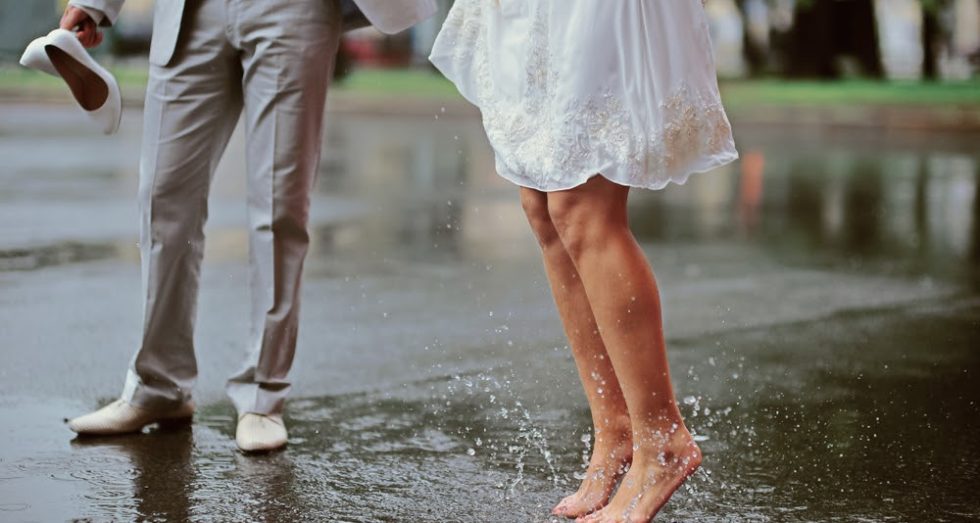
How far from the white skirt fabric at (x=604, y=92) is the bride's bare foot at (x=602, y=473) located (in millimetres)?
672

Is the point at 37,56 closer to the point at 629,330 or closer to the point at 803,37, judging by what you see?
the point at 629,330

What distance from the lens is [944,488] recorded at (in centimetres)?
418

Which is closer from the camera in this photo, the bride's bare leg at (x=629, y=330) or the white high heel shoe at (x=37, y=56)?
the bride's bare leg at (x=629, y=330)

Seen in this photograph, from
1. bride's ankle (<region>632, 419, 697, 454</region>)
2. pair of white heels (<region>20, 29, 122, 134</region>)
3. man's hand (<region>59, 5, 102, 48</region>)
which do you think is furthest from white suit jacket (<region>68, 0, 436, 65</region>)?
bride's ankle (<region>632, 419, 697, 454</region>)

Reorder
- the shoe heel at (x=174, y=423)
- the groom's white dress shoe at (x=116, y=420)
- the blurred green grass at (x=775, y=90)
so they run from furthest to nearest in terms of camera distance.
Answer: the blurred green grass at (x=775, y=90)
the shoe heel at (x=174, y=423)
the groom's white dress shoe at (x=116, y=420)

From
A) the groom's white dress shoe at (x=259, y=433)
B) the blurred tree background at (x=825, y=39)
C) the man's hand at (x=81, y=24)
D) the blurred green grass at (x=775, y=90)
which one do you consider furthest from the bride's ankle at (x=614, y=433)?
the blurred tree background at (x=825, y=39)

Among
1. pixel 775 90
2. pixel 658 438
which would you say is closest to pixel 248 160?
pixel 658 438

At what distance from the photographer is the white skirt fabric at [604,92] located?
363 centimetres

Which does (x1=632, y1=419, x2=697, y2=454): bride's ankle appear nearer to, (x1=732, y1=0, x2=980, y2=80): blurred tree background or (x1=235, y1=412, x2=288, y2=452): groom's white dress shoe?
(x1=235, y1=412, x2=288, y2=452): groom's white dress shoe

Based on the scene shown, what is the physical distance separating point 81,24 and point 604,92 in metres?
1.90

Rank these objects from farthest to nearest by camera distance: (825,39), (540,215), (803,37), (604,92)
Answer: (825,39) < (803,37) < (540,215) < (604,92)

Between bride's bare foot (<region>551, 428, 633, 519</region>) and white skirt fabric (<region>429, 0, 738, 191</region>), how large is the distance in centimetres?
67

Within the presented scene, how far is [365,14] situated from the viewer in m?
4.63

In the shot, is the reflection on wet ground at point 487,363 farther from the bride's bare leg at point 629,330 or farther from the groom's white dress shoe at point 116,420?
the bride's bare leg at point 629,330
